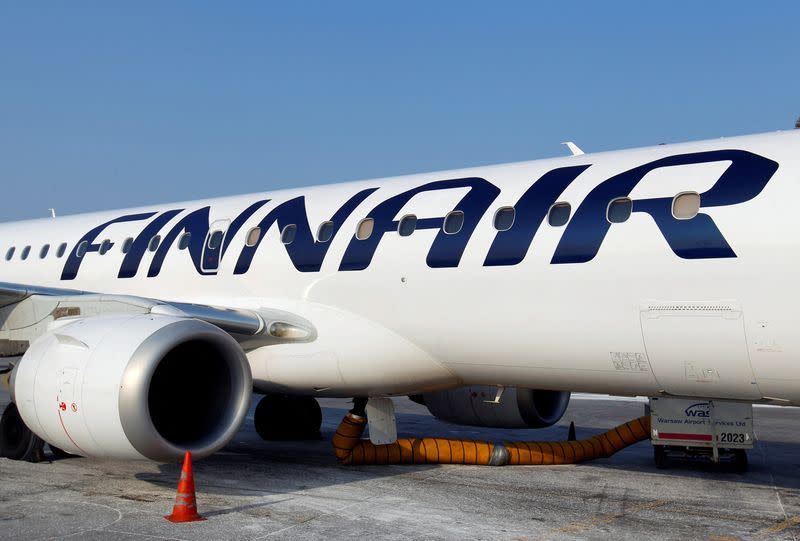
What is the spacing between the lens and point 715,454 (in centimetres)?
1041

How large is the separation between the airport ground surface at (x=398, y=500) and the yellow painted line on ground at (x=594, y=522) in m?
0.02

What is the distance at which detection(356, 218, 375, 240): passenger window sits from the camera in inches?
426

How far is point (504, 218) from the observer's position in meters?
9.77

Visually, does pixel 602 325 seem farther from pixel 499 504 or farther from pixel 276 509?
pixel 276 509

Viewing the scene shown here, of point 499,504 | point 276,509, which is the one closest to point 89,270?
point 276,509

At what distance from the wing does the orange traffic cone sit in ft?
8.26

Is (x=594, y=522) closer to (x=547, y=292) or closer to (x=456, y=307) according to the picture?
(x=547, y=292)

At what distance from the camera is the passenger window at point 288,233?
11.6 m

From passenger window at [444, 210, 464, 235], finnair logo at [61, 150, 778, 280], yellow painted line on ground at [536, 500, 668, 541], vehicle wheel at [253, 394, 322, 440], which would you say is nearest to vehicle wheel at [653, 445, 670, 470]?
yellow painted line on ground at [536, 500, 668, 541]

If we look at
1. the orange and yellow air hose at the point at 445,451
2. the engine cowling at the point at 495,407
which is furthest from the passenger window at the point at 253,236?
the engine cowling at the point at 495,407

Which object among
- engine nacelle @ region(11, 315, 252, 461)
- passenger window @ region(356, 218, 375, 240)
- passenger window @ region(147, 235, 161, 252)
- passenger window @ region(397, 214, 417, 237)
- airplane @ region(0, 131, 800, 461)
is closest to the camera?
airplane @ region(0, 131, 800, 461)

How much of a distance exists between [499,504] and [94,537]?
3.89 meters

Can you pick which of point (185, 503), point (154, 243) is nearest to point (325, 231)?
point (154, 243)

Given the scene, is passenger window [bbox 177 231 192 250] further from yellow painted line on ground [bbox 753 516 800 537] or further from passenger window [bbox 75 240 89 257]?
yellow painted line on ground [bbox 753 516 800 537]
